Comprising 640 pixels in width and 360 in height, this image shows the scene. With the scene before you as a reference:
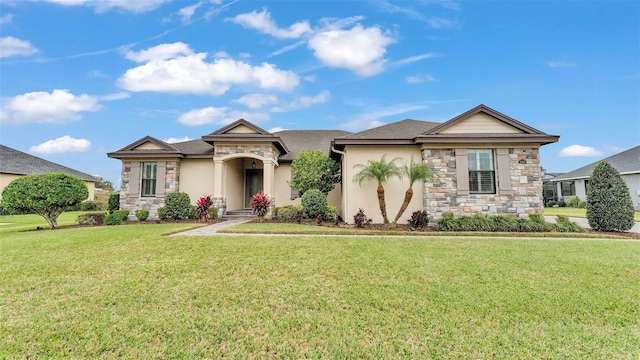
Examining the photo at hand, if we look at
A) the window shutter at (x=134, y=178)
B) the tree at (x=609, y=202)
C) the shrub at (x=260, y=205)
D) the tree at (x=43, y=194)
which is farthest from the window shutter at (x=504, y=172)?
the tree at (x=43, y=194)

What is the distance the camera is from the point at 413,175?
390 inches

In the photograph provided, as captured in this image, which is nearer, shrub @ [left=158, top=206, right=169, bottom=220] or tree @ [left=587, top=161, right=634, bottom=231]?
tree @ [left=587, top=161, right=634, bottom=231]

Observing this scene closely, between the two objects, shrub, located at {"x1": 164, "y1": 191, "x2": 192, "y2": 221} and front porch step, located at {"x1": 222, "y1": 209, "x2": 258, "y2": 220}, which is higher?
shrub, located at {"x1": 164, "y1": 191, "x2": 192, "y2": 221}

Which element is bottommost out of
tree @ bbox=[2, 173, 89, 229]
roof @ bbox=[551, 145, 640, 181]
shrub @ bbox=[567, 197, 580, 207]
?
shrub @ bbox=[567, 197, 580, 207]

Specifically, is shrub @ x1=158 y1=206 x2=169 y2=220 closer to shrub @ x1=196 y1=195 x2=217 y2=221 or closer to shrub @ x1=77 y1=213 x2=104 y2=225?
shrub @ x1=196 y1=195 x2=217 y2=221

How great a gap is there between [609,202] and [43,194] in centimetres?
2103

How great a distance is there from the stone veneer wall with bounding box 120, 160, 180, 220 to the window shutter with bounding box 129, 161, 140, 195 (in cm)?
7

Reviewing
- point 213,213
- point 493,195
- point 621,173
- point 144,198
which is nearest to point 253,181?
point 213,213

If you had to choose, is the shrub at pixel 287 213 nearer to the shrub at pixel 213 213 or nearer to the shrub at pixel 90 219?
the shrub at pixel 213 213

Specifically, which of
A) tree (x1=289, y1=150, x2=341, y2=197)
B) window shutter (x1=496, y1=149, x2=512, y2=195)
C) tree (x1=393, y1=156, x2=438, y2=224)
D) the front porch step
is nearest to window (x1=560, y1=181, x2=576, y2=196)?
window shutter (x1=496, y1=149, x2=512, y2=195)

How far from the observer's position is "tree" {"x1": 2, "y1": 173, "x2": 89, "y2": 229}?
980 cm

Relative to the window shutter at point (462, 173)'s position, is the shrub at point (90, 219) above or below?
below

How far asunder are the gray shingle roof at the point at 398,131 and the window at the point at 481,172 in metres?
2.37

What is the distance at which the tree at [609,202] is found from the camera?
9633 millimetres
